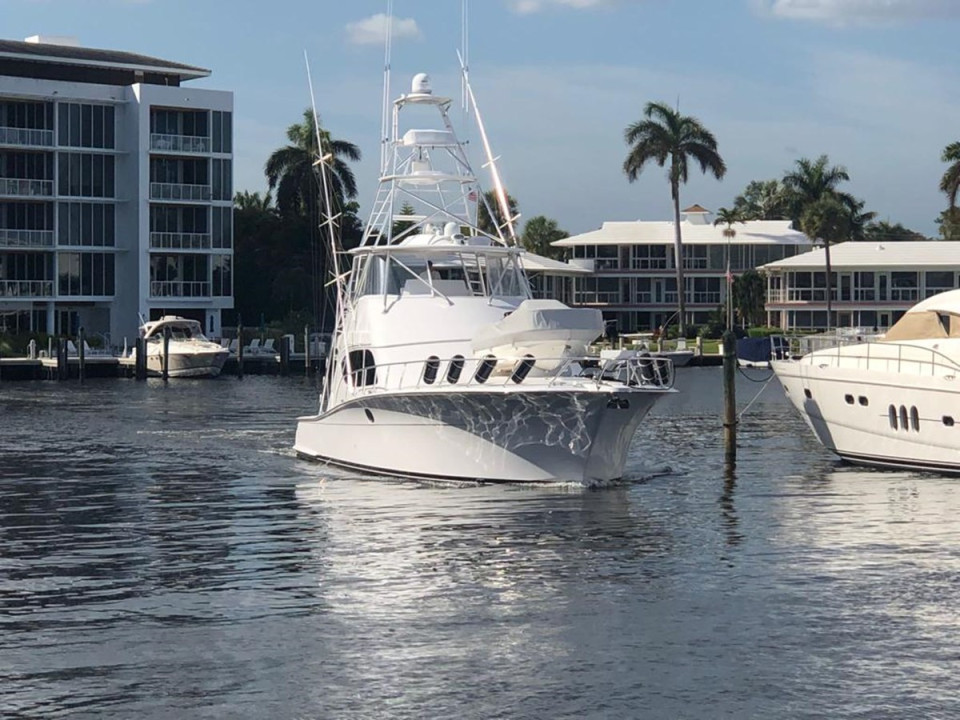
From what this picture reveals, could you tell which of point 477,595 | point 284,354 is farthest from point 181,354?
point 477,595

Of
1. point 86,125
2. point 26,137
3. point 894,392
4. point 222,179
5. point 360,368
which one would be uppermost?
point 86,125

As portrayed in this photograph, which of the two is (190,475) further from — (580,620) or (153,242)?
(153,242)

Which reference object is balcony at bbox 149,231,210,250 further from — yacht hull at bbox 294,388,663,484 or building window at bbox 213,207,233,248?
yacht hull at bbox 294,388,663,484

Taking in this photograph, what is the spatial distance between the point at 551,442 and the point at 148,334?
5632 cm

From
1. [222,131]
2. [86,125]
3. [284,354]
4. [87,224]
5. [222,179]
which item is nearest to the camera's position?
[284,354]

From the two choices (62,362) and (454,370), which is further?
(62,362)

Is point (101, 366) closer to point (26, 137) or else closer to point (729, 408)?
point (26, 137)

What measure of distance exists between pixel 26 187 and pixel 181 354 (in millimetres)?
19382

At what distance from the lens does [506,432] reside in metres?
29.7

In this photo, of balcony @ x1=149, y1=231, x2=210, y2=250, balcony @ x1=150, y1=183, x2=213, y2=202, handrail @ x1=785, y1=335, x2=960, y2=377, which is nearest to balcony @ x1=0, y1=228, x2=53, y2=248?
balcony @ x1=149, y1=231, x2=210, y2=250

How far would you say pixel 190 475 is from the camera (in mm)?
36188

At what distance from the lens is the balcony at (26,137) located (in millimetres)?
91688

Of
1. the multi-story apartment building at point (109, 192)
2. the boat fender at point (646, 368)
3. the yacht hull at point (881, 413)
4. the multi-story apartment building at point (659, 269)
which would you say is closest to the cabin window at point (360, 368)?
the boat fender at point (646, 368)

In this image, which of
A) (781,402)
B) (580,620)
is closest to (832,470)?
(580,620)
